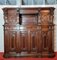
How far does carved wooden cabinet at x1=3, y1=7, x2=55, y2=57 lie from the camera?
17.6 ft

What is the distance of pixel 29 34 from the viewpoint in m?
5.44

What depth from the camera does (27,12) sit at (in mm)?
5387

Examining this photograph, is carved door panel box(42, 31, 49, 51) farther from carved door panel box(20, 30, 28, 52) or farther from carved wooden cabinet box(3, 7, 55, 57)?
carved door panel box(20, 30, 28, 52)

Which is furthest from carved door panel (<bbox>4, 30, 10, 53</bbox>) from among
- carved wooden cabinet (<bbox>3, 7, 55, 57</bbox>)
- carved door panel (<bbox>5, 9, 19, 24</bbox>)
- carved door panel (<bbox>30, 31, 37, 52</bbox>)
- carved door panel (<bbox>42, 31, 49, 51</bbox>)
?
carved door panel (<bbox>42, 31, 49, 51</bbox>)

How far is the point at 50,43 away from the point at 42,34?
404 millimetres

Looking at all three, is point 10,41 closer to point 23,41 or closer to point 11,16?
point 23,41

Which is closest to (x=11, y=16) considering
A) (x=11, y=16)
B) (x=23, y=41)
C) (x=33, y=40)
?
(x=11, y=16)

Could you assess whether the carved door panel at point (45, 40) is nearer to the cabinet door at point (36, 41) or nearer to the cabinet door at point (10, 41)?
the cabinet door at point (36, 41)

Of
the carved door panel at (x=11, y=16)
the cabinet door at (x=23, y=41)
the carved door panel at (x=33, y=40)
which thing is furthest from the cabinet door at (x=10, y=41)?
the carved door panel at (x=33, y=40)

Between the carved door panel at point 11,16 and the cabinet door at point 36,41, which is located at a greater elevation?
the carved door panel at point 11,16

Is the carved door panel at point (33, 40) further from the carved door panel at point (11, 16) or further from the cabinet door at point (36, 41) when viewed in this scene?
the carved door panel at point (11, 16)

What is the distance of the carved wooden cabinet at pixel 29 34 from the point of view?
5371mm

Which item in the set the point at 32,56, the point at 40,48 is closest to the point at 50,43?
the point at 40,48

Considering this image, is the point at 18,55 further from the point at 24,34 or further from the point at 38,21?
the point at 38,21
